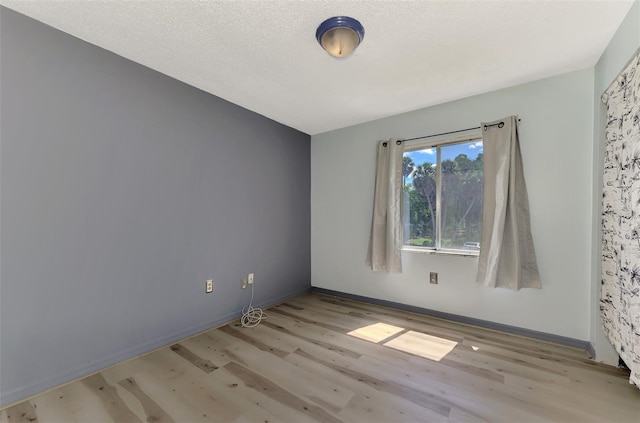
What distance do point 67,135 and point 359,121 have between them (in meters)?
2.68

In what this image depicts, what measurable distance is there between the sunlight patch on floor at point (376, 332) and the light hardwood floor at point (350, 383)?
2cm

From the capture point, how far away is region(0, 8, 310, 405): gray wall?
1.51 m

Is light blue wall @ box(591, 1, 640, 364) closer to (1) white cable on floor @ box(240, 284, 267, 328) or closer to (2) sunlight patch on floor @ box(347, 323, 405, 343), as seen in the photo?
(2) sunlight patch on floor @ box(347, 323, 405, 343)

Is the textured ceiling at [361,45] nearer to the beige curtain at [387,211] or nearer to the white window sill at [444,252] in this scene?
the beige curtain at [387,211]

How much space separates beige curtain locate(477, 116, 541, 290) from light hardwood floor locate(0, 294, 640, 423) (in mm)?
561

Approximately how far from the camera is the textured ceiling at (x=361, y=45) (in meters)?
1.43

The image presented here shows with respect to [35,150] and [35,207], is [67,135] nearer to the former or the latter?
[35,150]

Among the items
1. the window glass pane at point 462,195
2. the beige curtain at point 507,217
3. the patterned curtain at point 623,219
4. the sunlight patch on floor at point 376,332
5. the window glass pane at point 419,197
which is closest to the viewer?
the patterned curtain at point 623,219

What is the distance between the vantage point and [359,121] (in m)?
3.19

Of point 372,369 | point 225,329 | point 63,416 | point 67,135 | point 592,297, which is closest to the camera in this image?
point 63,416

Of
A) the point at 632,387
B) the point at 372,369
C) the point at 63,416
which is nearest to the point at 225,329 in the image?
the point at 63,416

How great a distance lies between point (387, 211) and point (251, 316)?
187 centimetres

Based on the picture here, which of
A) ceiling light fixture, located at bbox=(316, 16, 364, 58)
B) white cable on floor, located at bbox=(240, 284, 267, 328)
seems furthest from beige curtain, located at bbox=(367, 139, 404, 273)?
ceiling light fixture, located at bbox=(316, 16, 364, 58)

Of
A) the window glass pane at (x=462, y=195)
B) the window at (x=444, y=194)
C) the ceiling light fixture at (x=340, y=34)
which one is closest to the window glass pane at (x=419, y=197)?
the window at (x=444, y=194)
